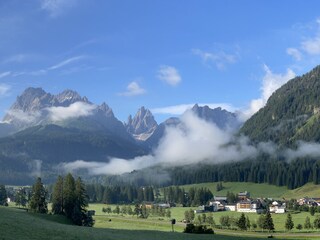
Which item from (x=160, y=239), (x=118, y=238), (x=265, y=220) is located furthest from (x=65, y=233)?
(x=265, y=220)

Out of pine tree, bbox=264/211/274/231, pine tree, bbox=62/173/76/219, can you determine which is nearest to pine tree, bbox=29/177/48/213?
pine tree, bbox=62/173/76/219

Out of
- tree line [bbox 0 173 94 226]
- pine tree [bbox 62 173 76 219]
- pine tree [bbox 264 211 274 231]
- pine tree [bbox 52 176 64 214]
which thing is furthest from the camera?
pine tree [bbox 264 211 274 231]

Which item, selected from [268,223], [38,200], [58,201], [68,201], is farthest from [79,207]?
[268,223]

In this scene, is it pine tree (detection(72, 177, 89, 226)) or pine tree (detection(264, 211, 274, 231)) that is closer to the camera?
pine tree (detection(72, 177, 89, 226))

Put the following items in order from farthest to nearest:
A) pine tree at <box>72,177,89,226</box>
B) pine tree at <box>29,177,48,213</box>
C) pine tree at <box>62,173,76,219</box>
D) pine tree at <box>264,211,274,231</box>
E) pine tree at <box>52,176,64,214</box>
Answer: pine tree at <box>264,211,274,231</box> → pine tree at <box>29,177,48,213</box> → pine tree at <box>52,176,64,214</box> → pine tree at <box>62,173,76,219</box> → pine tree at <box>72,177,89,226</box>

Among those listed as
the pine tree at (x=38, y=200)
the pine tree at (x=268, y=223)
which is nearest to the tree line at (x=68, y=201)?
the pine tree at (x=38, y=200)

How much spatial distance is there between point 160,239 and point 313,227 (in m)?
122

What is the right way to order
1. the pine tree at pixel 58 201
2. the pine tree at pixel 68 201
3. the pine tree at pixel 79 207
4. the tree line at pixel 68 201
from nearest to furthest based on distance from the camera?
1. the pine tree at pixel 79 207
2. the tree line at pixel 68 201
3. the pine tree at pixel 68 201
4. the pine tree at pixel 58 201

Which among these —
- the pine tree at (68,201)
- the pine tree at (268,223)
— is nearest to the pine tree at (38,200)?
the pine tree at (68,201)

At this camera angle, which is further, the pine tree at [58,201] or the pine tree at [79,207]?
the pine tree at [58,201]

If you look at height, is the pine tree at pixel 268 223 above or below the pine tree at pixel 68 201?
below

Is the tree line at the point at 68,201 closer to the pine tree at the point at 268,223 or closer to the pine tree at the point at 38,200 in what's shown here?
the pine tree at the point at 38,200

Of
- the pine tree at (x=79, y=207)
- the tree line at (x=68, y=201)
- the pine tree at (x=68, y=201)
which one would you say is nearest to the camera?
the pine tree at (x=79, y=207)

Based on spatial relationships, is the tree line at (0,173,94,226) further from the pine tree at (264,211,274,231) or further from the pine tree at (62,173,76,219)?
the pine tree at (264,211,274,231)
